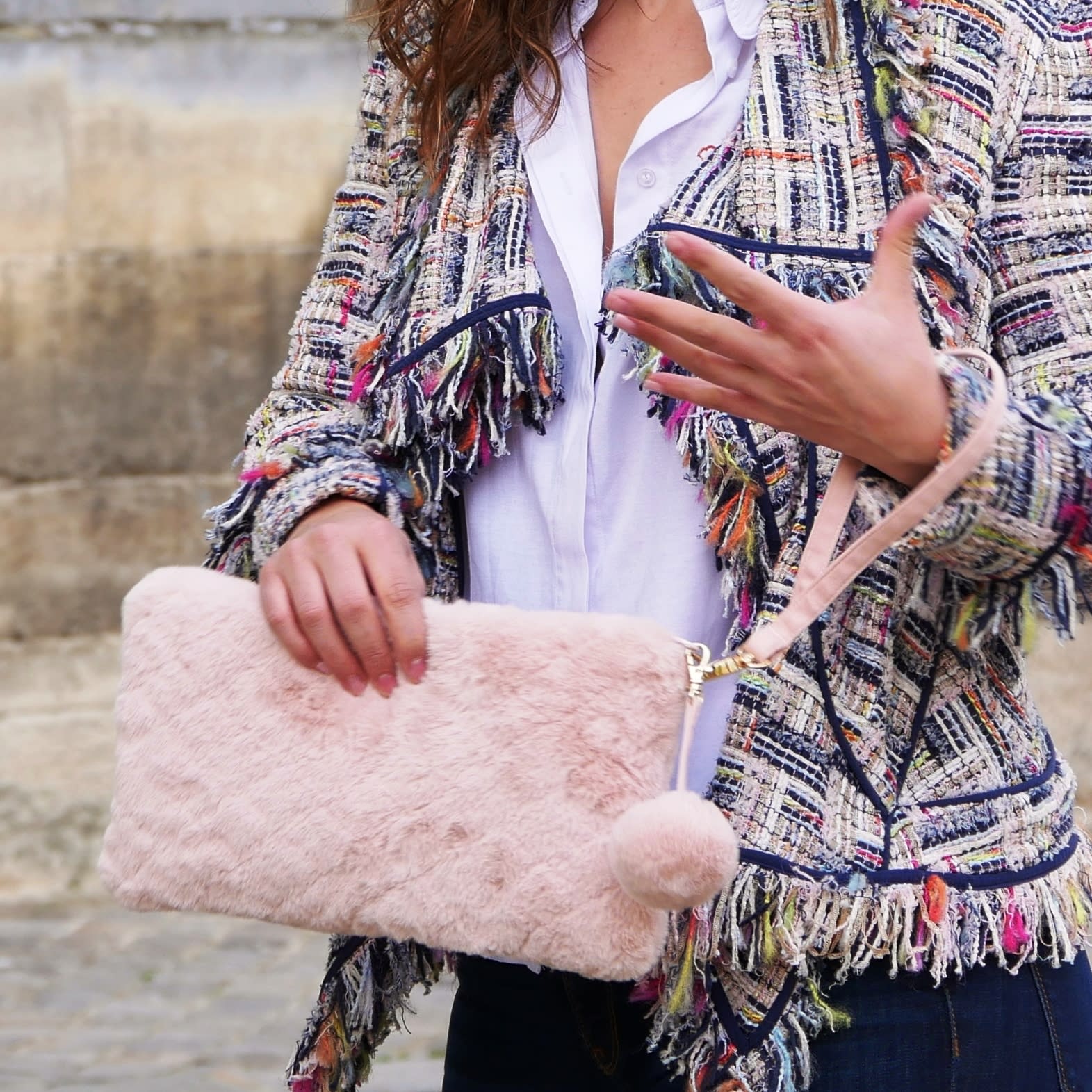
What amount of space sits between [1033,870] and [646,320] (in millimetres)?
603

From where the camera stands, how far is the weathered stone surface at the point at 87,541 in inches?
179

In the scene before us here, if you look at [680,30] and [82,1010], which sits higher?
[680,30]

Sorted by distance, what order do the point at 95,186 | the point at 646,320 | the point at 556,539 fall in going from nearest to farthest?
the point at 646,320
the point at 556,539
the point at 95,186

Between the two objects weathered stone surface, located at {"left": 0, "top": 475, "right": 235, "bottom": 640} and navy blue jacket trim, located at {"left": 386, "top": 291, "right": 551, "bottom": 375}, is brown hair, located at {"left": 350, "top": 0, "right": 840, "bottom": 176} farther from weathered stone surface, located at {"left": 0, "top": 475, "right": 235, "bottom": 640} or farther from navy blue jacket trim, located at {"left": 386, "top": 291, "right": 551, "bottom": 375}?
weathered stone surface, located at {"left": 0, "top": 475, "right": 235, "bottom": 640}

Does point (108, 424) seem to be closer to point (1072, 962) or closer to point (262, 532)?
point (262, 532)

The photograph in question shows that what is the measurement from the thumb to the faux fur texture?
323 millimetres

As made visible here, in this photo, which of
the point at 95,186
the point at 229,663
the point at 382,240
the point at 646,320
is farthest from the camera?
the point at 95,186

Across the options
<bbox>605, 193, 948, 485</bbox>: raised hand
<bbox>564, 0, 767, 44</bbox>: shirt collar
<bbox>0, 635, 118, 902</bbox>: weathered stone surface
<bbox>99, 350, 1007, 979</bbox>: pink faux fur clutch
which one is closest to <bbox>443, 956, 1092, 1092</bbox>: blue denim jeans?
<bbox>99, 350, 1007, 979</bbox>: pink faux fur clutch

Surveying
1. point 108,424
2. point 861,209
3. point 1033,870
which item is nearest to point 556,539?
point 861,209

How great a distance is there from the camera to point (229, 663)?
1326 mm

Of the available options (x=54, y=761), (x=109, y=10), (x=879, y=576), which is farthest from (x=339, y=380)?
(x=54, y=761)

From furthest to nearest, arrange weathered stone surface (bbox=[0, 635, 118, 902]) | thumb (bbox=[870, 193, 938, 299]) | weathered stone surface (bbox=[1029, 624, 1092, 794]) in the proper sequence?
weathered stone surface (bbox=[1029, 624, 1092, 794]), weathered stone surface (bbox=[0, 635, 118, 902]), thumb (bbox=[870, 193, 938, 299])

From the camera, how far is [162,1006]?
402 centimetres

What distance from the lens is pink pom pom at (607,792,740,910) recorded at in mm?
1148
